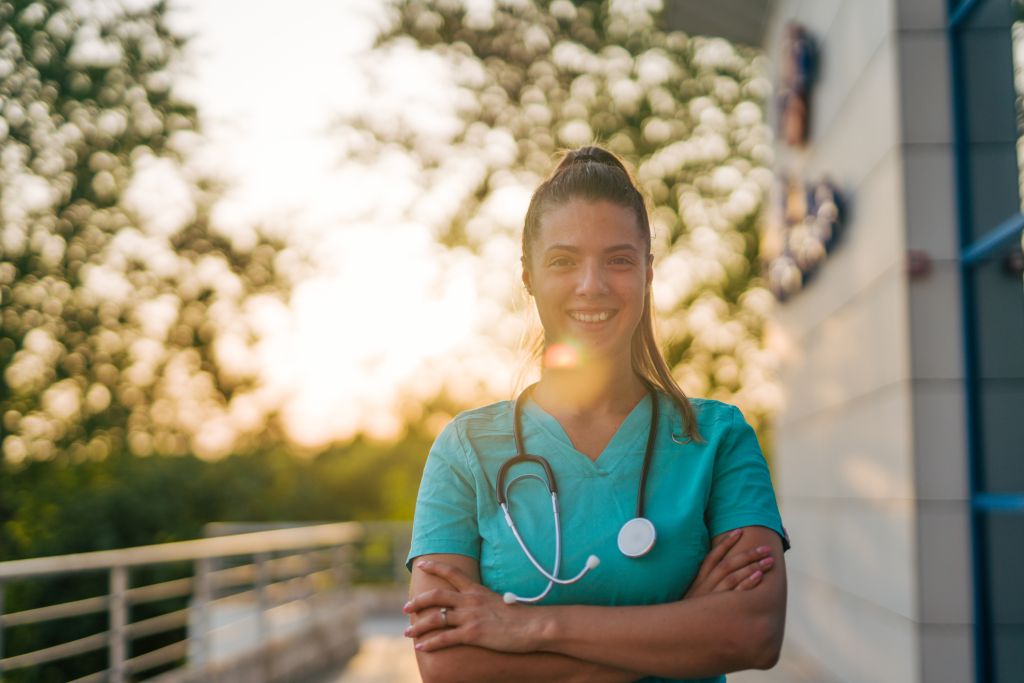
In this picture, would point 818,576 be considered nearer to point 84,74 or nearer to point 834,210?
point 834,210

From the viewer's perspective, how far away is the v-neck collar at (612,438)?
2.05 meters

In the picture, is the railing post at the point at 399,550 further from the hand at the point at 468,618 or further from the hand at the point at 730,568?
the hand at the point at 730,568

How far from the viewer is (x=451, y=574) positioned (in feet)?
6.57

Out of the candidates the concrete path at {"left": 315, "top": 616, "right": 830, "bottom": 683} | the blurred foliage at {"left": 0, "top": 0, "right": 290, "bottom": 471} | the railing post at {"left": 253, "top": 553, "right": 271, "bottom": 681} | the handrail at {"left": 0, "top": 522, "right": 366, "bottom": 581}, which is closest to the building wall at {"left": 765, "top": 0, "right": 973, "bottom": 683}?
the concrete path at {"left": 315, "top": 616, "right": 830, "bottom": 683}

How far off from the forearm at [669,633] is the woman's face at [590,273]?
19.1 inches

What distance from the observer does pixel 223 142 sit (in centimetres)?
1507

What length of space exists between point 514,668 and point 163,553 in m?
4.65

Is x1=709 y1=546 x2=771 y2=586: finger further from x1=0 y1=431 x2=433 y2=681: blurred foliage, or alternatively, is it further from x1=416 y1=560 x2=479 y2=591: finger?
x1=0 y1=431 x2=433 y2=681: blurred foliage

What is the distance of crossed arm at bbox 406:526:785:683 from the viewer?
1923mm

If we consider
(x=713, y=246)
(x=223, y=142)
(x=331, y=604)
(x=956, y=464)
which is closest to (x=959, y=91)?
(x=956, y=464)

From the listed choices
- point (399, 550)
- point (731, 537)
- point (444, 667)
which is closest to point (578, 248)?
point (731, 537)

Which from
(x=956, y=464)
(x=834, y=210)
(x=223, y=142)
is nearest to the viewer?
(x=956, y=464)

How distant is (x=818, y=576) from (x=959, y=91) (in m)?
4.14

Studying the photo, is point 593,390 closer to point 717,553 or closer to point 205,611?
point 717,553
